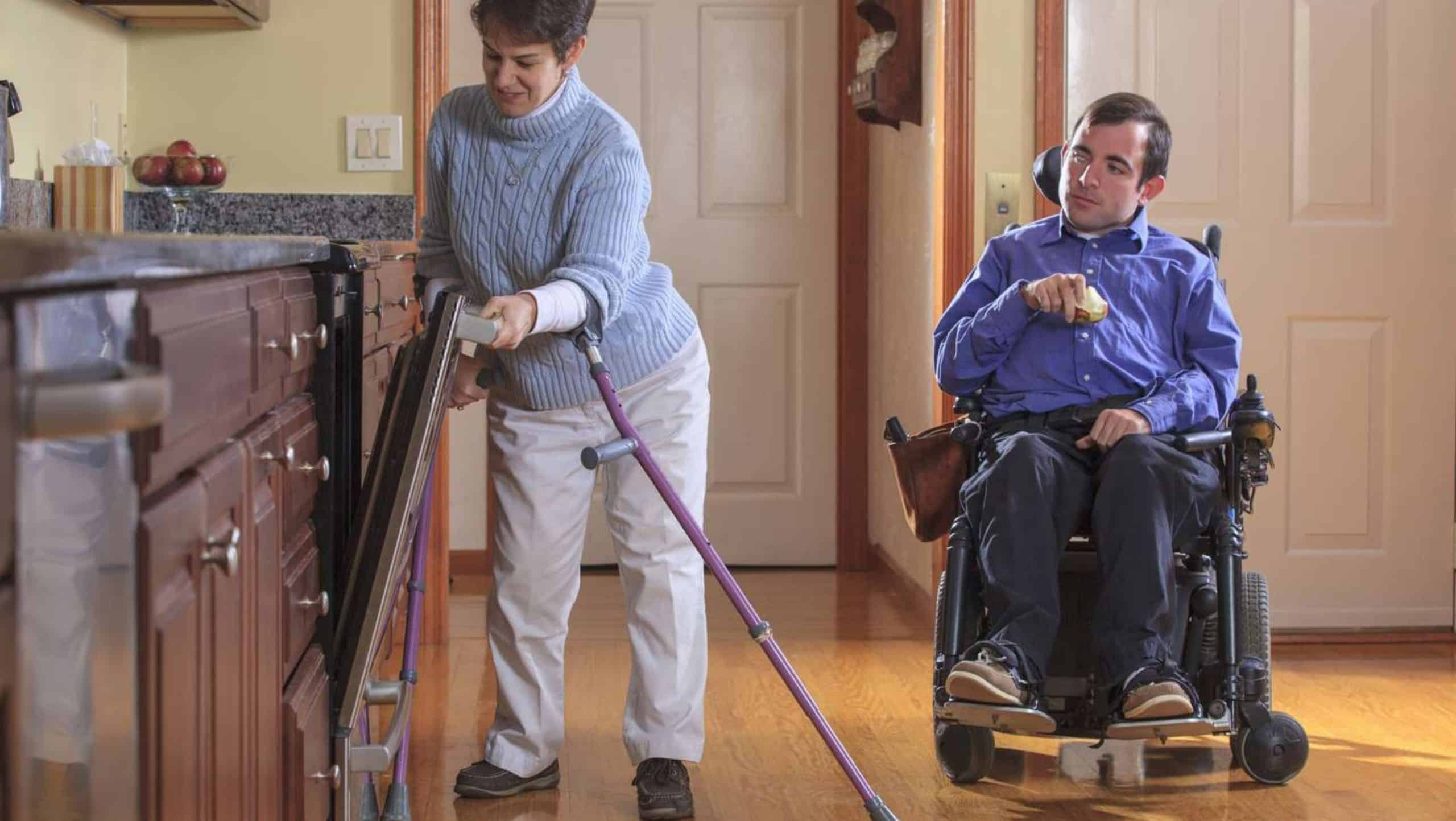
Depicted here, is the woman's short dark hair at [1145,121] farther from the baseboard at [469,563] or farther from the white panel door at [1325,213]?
the baseboard at [469,563]

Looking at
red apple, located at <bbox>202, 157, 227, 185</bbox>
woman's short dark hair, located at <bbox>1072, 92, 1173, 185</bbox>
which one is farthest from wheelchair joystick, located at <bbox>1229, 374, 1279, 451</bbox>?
red apple, located at <bbox>202, 157, 227, 185</bbox>

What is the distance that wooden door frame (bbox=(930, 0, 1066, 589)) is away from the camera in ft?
12.8

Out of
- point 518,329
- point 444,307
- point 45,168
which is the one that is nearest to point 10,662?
point 444,307

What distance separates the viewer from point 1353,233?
400 cm

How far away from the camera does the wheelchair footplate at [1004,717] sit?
8.30ft

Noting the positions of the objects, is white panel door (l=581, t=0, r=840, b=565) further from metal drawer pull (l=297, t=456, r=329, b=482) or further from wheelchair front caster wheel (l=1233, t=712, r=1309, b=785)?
metal drawer pull (l=297, t=456, r=329, b=482)

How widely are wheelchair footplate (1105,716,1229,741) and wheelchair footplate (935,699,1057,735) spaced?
111 mm

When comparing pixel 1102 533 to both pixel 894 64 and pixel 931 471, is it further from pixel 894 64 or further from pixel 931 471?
pixel 894 64

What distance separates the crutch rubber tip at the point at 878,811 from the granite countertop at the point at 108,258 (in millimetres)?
1240

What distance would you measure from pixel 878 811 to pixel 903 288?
7.93 ft

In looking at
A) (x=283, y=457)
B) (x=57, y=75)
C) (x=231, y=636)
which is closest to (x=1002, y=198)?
(x=57, y=75)

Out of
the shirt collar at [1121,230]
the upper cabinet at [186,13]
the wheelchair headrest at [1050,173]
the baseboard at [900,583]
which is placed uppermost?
the upper cabinet at [186,13]

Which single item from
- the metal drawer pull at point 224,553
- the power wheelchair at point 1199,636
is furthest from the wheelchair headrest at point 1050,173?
the metal drawer pull at point 224,553

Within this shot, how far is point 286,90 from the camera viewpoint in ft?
12.6
